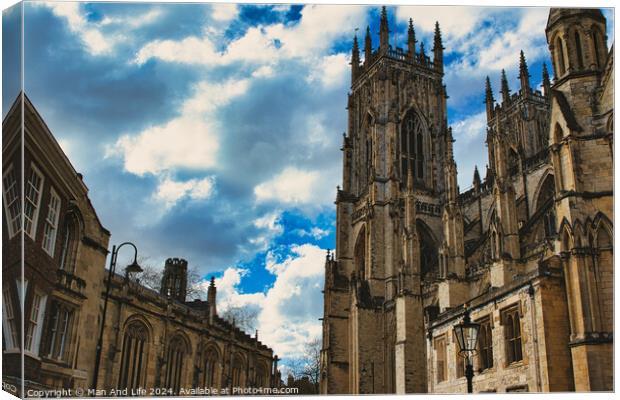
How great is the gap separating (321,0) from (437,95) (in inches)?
1699

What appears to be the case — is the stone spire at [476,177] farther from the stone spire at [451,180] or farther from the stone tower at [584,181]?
the stone tower at [584,181]

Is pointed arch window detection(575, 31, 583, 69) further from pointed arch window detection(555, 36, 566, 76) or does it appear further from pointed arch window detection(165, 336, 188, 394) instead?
pointed arch window detection(165, 336, 188, 394)

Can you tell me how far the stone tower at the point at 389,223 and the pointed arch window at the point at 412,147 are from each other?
9cm

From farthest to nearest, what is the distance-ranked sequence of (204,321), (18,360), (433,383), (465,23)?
(204,321) < (433,383) < (465,23) < (18,360)

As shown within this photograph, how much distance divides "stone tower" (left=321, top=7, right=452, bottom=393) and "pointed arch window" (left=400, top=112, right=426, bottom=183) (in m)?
0.09

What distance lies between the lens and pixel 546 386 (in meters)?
16.4

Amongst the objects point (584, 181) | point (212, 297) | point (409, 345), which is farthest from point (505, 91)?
point (584, 181)

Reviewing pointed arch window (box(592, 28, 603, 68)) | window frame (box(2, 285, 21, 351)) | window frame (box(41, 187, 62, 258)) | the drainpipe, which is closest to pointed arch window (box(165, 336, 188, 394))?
window frame (box(41, 187, 62, 258))

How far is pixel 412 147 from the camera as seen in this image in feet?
188

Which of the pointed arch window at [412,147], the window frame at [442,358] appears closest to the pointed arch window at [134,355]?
the window frame at [442,358]

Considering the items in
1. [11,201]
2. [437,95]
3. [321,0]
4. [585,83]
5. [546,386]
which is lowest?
[546,386]

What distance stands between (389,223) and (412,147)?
1001cm

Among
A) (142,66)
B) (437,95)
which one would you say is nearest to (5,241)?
(142,66)

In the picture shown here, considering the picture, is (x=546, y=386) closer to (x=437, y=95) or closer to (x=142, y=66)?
(x=142, y=66)
